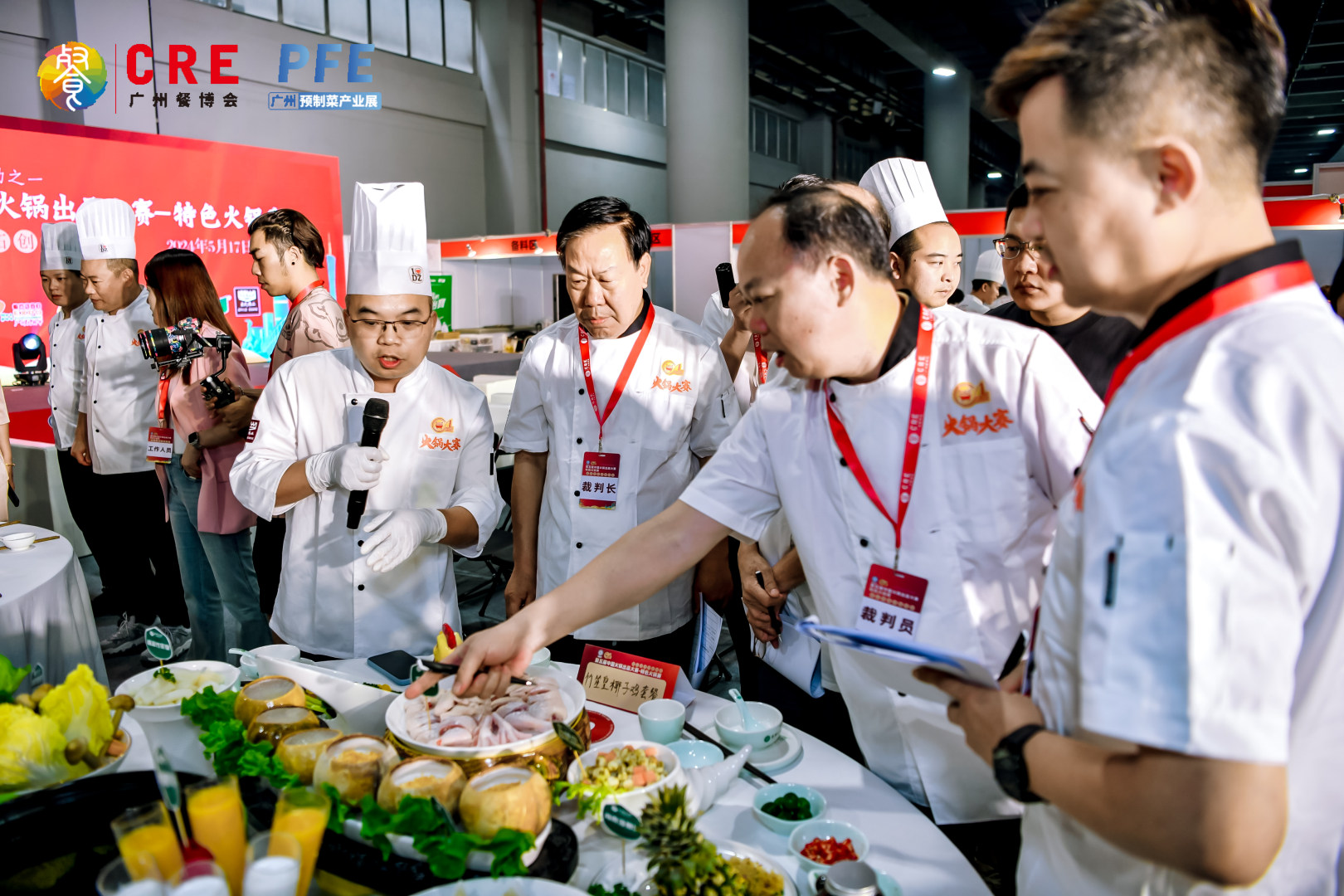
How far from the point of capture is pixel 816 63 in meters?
14.8

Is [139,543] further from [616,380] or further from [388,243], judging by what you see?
[616,380]

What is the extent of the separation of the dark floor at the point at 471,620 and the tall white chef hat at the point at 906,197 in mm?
1651

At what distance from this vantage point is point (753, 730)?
4.39 feet

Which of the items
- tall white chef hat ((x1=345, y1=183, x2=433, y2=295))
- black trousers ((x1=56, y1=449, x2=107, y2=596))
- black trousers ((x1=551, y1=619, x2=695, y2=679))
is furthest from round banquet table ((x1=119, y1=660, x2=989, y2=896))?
black trousers ((x1=56, y1=449, x2=107, y2=596))

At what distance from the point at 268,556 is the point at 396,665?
76.5 inches

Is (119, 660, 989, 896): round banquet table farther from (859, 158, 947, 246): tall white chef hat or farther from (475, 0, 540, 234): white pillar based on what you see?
(475, 0, 540, 234): white pillar

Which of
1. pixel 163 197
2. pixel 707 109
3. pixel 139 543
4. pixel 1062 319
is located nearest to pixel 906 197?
pixel 1062 319

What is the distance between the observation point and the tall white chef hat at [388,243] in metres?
2.06

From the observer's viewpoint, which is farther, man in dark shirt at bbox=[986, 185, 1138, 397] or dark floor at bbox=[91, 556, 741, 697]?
dark floor at bbox=[91, 556, 741, 697]

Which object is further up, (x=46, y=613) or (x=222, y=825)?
(x=222, y=825)

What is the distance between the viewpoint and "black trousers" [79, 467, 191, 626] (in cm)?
381

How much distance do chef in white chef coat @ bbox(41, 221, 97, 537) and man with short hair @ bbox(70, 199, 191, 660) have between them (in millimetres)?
70

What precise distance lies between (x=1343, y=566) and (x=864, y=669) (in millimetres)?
817

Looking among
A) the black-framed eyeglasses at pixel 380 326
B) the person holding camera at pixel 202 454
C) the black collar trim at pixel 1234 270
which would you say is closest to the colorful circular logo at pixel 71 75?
the person holding camera at pixel 202 454
